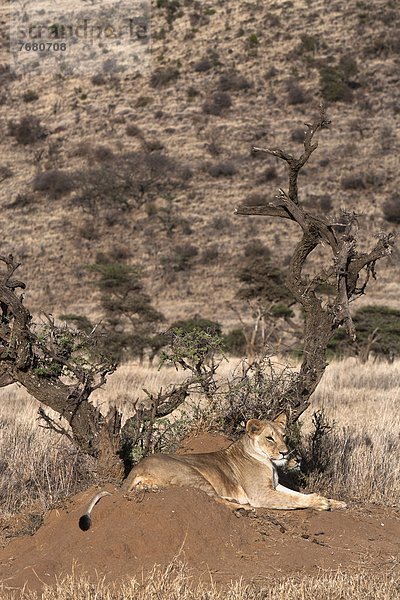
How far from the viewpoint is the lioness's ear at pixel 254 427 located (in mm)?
7277

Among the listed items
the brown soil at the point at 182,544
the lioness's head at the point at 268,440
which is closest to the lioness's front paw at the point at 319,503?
the brown soil at the point at 182,544

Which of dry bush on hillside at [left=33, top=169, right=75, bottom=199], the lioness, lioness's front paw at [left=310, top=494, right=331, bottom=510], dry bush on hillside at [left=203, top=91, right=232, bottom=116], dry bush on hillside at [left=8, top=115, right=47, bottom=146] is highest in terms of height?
the lioness

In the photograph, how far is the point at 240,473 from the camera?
7.15 metres

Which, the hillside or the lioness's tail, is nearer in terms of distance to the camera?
the lioness's tail

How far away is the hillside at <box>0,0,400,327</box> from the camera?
3953cm

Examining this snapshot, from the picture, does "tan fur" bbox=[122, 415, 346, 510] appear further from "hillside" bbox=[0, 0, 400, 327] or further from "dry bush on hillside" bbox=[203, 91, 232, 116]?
"dry bush on hillside" bbox=[203, 91, 232, 116]

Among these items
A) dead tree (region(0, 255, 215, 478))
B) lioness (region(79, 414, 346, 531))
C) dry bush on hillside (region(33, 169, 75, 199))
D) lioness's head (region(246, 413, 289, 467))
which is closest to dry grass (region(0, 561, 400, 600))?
lioness (region(79, 414, 346, 531))

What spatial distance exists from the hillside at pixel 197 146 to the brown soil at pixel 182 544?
26661 mm

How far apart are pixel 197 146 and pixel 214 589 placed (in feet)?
148

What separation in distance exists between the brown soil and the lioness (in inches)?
5.1

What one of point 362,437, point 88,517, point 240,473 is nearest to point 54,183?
point 362,437

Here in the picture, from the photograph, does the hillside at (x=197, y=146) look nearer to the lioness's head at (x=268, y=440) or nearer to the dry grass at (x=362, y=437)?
the dry grass at (x=362, y=437)

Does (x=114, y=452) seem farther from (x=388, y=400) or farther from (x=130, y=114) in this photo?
(x=130, y=114)

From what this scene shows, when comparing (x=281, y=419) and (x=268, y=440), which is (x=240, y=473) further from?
(x=281, y=419)
